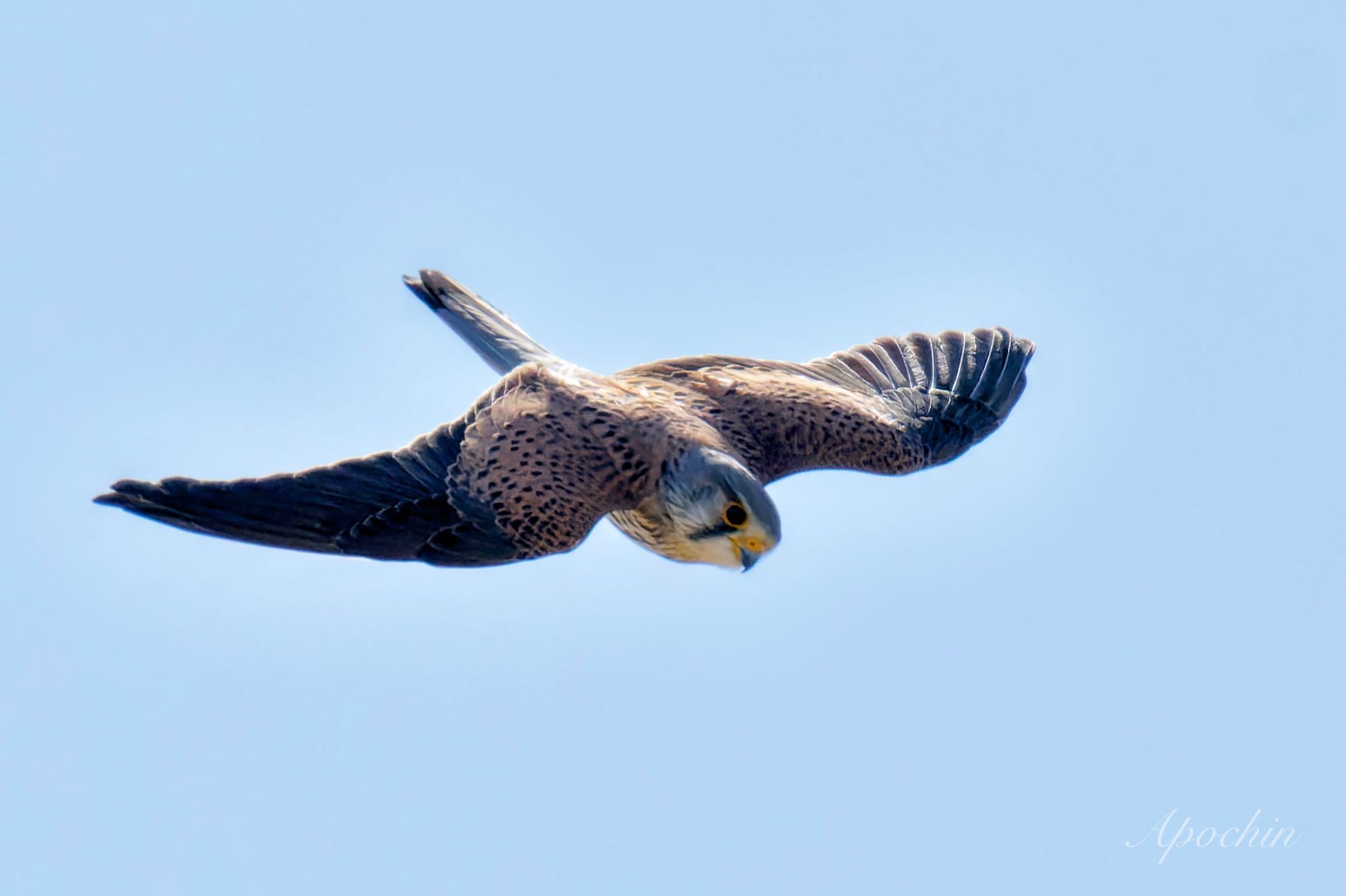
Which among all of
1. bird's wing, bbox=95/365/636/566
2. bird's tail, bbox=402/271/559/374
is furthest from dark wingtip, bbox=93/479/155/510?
bird's tail, bbox=402/271/559/374

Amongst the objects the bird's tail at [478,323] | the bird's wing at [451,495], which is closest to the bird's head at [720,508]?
the bird's wing at [451,495]

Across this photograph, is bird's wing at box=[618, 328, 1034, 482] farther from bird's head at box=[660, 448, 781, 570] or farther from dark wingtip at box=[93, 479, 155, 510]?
dark wingtip at box=[93, 479, 155, 510]

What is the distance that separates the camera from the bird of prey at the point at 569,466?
31.9ft

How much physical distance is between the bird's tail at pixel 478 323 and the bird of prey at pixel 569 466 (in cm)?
1

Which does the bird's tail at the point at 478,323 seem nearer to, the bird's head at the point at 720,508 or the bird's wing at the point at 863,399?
the bird's wing at the point at 863,399

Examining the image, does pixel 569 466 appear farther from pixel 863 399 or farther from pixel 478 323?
pixel 863 399

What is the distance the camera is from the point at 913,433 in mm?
12328

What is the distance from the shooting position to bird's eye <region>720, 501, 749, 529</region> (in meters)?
10.2

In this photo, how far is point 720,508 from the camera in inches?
404

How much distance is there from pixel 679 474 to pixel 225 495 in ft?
8.65

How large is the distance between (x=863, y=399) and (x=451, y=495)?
140 inches

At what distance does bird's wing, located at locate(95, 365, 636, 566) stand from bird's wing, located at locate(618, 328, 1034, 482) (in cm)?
107

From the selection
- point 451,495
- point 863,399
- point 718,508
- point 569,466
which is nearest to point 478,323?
point 569,466

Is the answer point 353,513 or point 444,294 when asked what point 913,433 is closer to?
point 444,294
